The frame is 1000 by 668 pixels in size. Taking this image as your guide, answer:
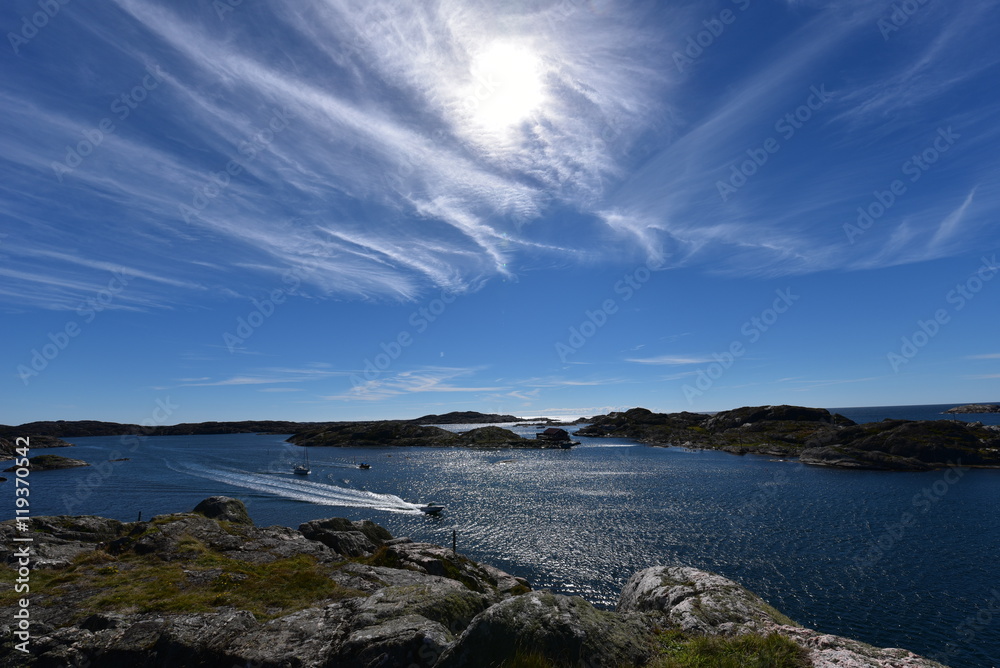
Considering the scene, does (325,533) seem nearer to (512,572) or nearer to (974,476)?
(512,572)

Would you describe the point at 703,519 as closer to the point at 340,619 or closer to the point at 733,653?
the point at 733,653

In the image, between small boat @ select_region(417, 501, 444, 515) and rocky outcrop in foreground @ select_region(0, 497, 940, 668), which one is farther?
small boat @ select_region(417, 501, 444, 515)

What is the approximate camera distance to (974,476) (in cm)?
9062

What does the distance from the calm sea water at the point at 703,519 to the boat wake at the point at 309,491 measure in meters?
0.62

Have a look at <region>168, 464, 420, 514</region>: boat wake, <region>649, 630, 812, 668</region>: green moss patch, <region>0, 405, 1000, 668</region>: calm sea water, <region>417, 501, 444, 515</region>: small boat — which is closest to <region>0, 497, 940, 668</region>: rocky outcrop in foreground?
<region>649, 630, 812, 668</region>: green moss patch

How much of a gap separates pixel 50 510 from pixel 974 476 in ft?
587

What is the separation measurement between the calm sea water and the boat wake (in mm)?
617

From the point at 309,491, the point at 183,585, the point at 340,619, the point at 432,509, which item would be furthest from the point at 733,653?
the point at 309,491

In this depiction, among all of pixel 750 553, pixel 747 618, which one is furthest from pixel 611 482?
pixel 747 618

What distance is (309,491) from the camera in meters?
94.3

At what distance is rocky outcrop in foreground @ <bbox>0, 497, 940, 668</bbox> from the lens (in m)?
12.8

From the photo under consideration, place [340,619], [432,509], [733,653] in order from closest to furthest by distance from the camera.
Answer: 1. [733,653]
2. [340,619]
3. [432,509]

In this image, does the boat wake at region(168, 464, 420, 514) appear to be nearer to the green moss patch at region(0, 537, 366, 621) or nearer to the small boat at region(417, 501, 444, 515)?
the small boat at region(417, 501, 444, 515)

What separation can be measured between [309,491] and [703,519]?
7787cm
